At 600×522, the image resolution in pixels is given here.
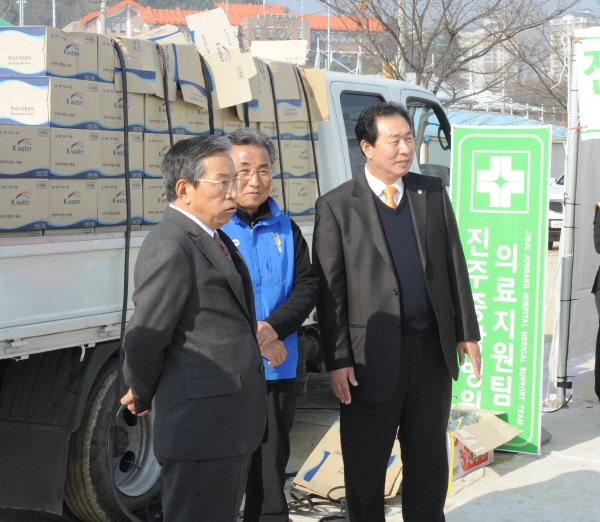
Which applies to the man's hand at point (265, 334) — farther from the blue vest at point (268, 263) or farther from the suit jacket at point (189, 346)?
the suit jacket at point (189, 346)

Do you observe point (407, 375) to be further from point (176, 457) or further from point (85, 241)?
point (85, 241)

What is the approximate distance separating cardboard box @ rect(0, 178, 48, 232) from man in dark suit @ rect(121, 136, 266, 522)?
1.16 metres

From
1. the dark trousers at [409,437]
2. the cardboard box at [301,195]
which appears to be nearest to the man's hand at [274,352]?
the dark trousers at [409,437]

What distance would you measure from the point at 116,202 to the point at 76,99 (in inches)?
20.4

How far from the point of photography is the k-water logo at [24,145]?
11.9 feet

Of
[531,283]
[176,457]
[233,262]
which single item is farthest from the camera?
[531,283]

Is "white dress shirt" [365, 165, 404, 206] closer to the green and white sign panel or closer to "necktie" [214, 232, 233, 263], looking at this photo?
"necktie" [214, 232, 233, 263]

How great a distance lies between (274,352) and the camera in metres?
3.30

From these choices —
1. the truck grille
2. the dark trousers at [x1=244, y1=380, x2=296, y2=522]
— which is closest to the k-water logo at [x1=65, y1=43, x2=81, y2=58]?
the dark trousers at [x1=244, y1=380, x2=296, y2=522]

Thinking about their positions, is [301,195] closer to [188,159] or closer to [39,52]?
[39,52]

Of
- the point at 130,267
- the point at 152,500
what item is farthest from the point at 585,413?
the point at 130,267

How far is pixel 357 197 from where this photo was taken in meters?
3.59

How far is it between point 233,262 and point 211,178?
301mm

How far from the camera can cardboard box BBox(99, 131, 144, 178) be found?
13.2ft
